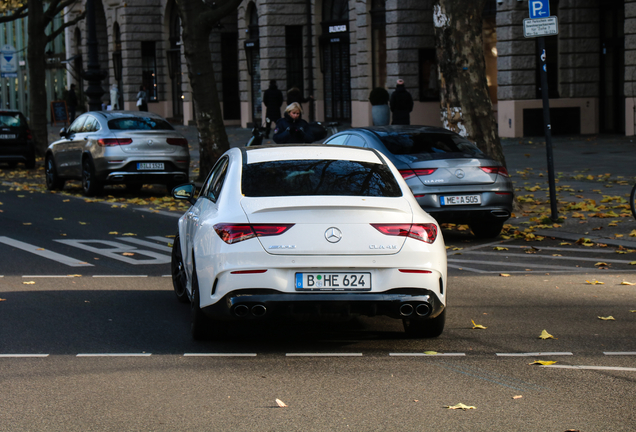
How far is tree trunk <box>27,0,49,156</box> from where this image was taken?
3014cm

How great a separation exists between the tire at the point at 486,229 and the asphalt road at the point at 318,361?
2.23 metres

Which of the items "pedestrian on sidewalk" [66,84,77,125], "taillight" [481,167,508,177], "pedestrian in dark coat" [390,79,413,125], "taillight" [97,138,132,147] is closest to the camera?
"taillight" [481,167,508,177]

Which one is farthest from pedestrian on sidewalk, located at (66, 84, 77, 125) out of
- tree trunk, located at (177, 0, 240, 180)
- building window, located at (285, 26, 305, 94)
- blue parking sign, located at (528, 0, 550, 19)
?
blue parking sign, located at (528, 0, 550, 19)

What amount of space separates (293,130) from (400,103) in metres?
11.9

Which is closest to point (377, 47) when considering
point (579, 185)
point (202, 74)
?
point (202, 74)

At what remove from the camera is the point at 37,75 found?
30.6m

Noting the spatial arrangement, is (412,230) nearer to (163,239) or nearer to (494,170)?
(494,170)

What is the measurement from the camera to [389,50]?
32031mm

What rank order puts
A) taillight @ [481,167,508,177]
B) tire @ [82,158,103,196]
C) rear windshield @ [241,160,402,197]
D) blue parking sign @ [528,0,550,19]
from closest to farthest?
rear windshield @ [241,160,402,197] → taillight @ [481,167,508,177] → blue parking sign @ [528,0,550,19] → tire @ [82,158,103,196]

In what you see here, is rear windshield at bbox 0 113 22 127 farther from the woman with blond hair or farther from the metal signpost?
the metal signpost

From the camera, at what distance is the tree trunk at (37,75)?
30141 millimetres

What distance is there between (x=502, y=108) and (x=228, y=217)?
22.5m

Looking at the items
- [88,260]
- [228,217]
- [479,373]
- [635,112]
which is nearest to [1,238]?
[88,260]

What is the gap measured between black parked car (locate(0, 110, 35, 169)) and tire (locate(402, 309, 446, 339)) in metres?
20.7
